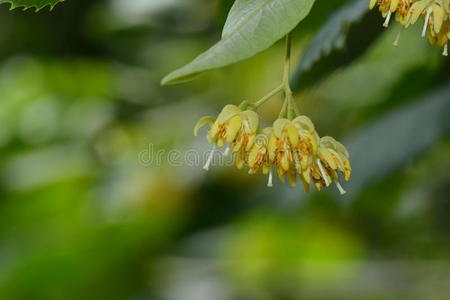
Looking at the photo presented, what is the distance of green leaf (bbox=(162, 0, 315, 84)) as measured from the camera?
1071mm

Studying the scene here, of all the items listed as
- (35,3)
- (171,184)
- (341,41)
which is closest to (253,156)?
(35,3)

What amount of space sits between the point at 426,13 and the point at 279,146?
0.29 metres

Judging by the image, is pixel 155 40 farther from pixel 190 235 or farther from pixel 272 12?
pixel 272 12

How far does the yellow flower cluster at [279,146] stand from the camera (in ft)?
4.45

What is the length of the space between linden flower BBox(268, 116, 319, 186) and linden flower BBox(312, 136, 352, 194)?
2 cm

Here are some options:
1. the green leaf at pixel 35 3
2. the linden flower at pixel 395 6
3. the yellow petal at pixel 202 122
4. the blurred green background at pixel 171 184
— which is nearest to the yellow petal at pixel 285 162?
the yellow petal at pixel 202 122

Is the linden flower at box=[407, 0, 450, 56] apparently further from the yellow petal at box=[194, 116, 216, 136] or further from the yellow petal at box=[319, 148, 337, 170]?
the yellow petal at box=[194, 116, 216, 136]

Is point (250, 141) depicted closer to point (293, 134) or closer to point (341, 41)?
point (293, 134)

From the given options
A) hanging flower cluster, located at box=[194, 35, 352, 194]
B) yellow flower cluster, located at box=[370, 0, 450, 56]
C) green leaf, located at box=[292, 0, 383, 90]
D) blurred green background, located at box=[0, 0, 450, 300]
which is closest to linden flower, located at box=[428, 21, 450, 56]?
Answer: yellow flower cluster, located at box=[370, 0, 450, 56]

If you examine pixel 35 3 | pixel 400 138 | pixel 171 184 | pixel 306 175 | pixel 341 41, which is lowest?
pixel 306 175

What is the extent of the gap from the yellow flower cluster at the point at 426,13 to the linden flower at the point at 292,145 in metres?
0.20

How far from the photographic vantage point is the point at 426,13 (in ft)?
4.26

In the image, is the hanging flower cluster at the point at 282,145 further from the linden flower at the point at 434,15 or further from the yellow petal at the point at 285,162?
the linden flower at the point at 434,15

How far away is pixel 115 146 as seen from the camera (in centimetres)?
415
